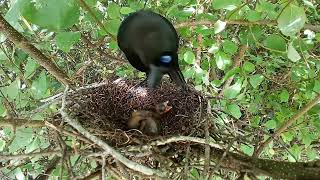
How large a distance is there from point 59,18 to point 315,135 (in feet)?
5.64

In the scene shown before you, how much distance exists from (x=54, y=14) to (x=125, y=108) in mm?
1435

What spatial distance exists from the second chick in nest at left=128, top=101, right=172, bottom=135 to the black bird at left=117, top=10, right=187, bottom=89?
1.88ft

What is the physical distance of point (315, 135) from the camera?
6.60 ft

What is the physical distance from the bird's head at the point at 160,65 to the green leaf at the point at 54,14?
0.51 meters

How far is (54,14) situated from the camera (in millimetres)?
462

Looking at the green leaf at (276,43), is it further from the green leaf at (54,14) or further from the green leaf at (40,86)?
the green leaf at (54,14)

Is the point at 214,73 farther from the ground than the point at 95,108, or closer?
closer

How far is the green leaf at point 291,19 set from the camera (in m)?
0.97

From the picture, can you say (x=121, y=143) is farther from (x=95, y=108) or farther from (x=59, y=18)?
(x=59, y=18)

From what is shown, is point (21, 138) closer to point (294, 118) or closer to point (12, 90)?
point (12, 90)

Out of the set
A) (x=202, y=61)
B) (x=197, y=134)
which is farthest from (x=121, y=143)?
(x=202, y=61)

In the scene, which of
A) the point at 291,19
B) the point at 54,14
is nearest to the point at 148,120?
the point at 291,19

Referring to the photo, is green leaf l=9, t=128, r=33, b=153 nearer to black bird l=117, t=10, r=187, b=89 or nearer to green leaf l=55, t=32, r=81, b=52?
green leaf l=55, t=32, r=81, b=52

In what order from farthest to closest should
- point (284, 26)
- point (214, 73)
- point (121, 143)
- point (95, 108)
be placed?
point (214, 73), point (95, 108), point (121, 143), point (284, 26)
